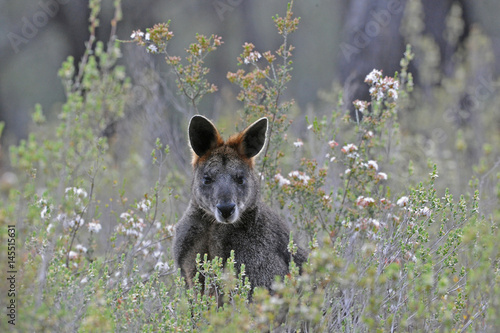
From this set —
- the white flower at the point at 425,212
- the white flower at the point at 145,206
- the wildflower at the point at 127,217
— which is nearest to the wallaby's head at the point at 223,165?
the white flower at the point at 145,206

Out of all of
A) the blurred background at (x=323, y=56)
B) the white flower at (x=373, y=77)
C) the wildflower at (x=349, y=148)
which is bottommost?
the wildflower at (x=349, y=148)

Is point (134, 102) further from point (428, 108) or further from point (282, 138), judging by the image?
point (428, 108)

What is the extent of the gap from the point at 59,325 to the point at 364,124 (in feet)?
11.6

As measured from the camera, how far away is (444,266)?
13.3 ft

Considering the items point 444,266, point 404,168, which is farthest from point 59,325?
point 404,168

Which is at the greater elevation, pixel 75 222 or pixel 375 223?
pixel 75 222

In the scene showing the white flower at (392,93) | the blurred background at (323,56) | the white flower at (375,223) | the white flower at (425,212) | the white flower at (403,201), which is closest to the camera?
the white flower at (425,212)

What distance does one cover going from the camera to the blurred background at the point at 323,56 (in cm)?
958

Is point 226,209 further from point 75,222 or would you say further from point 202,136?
point 75,222

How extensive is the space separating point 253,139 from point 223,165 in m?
0.34

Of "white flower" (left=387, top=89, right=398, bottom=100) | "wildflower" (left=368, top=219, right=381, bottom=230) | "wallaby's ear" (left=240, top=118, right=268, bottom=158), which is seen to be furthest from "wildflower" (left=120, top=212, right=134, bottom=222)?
"white flower" (left=387, top=89, right=398, bottom=100)

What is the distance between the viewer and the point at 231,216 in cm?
438

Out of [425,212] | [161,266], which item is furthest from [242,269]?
[161,266]

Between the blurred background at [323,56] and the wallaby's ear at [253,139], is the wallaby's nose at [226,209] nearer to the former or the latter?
the wallaby's ear at [253,139]
